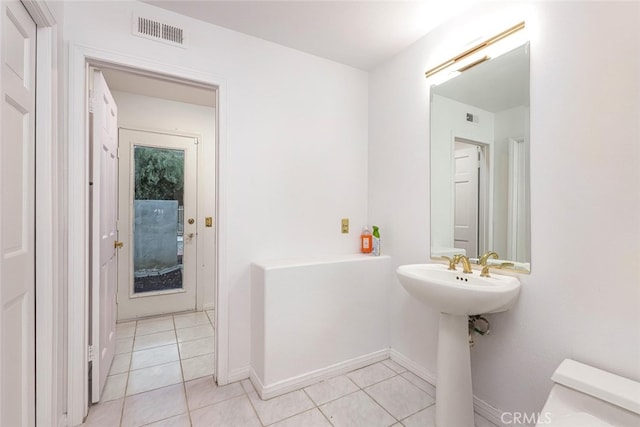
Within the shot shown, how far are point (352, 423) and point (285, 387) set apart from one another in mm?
495

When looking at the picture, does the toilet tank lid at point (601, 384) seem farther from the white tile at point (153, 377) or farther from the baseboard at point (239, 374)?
the white tile at point (153, 377)

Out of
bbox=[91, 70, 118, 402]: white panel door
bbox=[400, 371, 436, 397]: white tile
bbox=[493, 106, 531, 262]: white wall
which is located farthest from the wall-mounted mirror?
bbox=[91, 70, 118, 402]: white panel door

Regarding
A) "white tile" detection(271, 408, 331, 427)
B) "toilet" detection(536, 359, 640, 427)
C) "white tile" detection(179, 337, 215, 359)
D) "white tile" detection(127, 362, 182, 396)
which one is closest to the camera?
"toilet" detection(536, 359, 640, 427)

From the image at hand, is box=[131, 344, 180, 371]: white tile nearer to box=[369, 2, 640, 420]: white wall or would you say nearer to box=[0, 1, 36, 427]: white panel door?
box=[0, 1, 36, 427]: white panel door

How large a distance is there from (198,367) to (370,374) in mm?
1306

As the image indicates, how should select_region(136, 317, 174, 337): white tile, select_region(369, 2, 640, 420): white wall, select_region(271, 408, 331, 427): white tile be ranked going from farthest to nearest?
select_region(136, 317, 174, 337): white tile → select_region(271, 408, 331, 427): white tile → select_region(369, 2, 640, 420): white wall

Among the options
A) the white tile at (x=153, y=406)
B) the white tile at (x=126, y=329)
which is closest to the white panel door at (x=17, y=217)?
the white tile at (x=153, y=406)

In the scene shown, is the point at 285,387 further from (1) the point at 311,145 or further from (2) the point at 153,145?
(2) the point at 153,145

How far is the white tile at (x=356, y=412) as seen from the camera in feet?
5.27

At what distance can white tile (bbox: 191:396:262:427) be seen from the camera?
5.24 ft

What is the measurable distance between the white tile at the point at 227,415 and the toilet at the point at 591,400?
140cm

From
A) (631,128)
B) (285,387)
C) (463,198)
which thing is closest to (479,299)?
(463,198)

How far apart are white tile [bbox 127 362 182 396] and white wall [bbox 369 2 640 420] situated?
6.66ft

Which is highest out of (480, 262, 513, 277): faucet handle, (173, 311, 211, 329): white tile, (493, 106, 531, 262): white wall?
(493, 106, 531, 262): white wall
